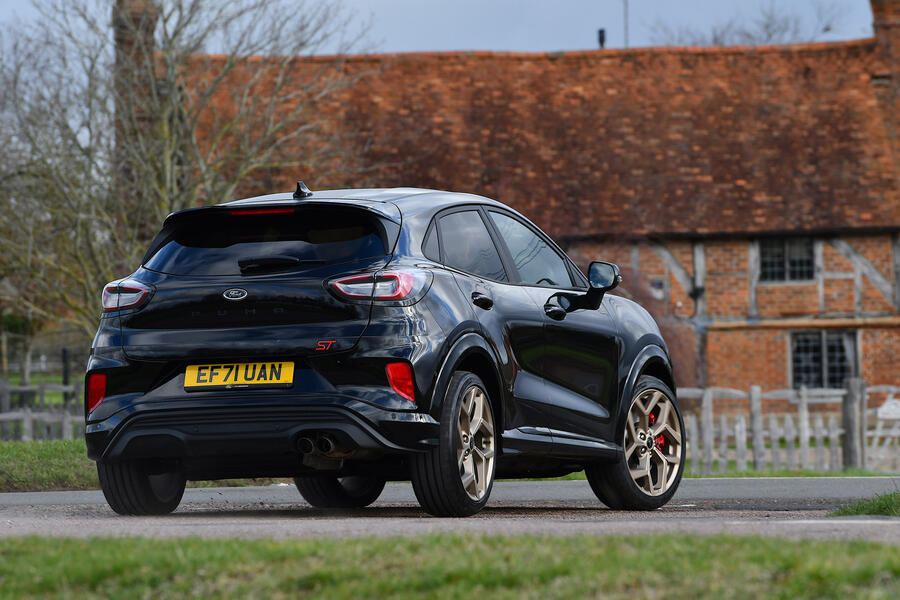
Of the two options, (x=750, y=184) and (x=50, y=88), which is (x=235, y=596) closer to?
(x=50, y=88)

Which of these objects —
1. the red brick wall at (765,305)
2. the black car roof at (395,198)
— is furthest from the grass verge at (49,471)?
the red brick wall at (765,305)

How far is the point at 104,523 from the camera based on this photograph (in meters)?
7.52

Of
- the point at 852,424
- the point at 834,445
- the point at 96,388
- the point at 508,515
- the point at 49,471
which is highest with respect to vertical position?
the point at 96,388

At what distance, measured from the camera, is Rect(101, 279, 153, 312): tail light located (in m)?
7.54

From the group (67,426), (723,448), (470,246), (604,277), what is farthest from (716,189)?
(470,246)

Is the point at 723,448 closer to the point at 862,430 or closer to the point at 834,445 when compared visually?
the point at 834,445

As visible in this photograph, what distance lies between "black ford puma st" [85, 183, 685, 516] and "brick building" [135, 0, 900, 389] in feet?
81.9

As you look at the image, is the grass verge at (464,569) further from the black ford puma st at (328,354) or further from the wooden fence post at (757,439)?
the wooden fence post at (757,439)

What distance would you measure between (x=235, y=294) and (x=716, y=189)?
28647mm

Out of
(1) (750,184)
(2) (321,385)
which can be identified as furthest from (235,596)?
(1) (750,184)

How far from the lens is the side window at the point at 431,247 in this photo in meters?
7.62

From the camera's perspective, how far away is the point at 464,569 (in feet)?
15.7

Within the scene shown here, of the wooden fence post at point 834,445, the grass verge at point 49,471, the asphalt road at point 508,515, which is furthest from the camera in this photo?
the wooden fence post at point 834,445

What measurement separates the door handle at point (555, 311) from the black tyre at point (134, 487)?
7.56 ft
